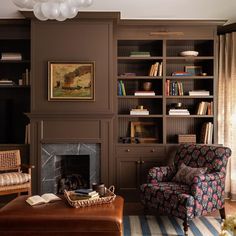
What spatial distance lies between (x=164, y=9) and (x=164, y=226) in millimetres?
2769

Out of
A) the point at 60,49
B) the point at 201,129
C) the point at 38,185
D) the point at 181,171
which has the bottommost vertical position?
the point at 38,185

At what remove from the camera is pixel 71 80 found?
4793 millimetres

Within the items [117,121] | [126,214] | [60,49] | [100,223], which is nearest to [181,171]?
[126,214]

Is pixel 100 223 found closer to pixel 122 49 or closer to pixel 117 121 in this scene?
pixel 117 121

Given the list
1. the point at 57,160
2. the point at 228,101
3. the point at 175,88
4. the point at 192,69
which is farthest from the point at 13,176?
the point at 228,101

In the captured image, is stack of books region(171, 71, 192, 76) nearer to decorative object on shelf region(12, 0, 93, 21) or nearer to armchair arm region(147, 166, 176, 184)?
armchair arm region(147, 166, 176, 184)

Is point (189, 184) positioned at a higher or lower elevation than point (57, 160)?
lower

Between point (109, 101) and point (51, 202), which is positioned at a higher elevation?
point (109, 101)

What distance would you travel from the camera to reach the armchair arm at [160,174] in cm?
433

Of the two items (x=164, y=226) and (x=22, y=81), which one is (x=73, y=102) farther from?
(x=164, y=226)

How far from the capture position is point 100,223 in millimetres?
2850

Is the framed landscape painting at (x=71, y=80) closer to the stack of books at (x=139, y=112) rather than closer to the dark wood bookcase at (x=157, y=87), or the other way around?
the dark wood bookcase at (x=157, y=87)

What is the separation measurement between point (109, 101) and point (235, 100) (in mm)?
2009

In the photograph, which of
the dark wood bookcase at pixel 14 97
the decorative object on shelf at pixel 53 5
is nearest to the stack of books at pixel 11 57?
the dark wood bookcase at pixel 14 97
